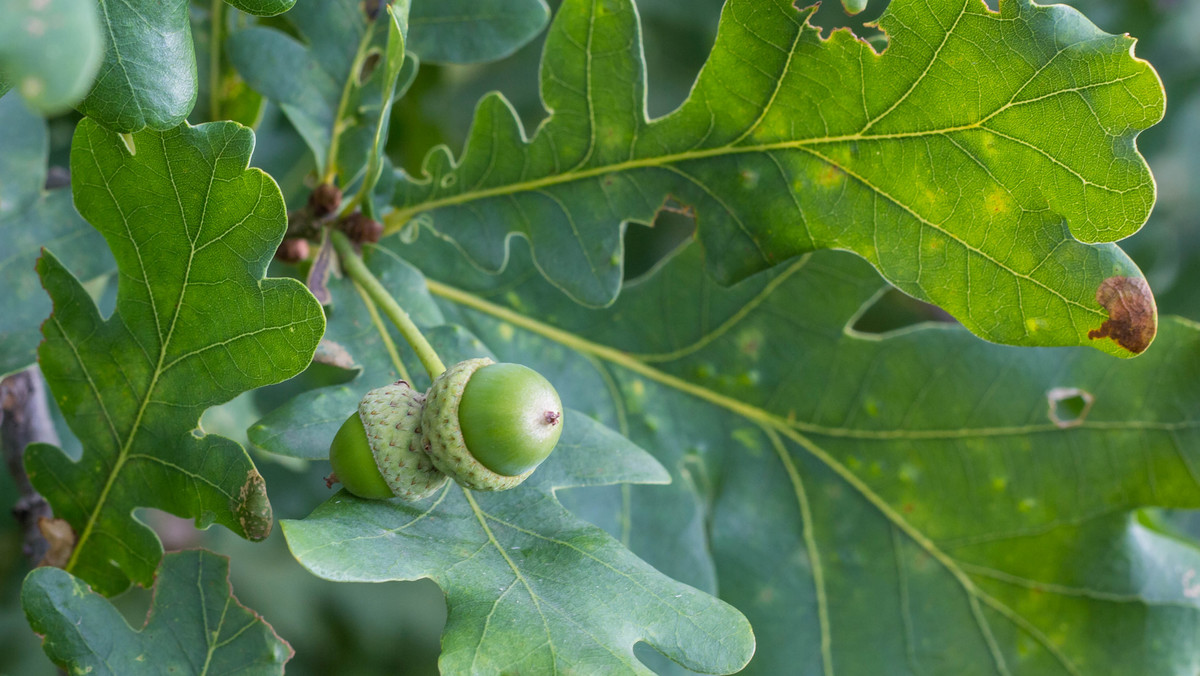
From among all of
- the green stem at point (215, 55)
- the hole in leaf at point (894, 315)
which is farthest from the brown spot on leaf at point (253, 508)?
the hole in leaf at point (894, 315)

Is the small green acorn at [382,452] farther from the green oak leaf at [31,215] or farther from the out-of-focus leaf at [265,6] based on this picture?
the green oak leaf at [31,215]

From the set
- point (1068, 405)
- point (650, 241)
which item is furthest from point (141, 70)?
point (650, 241)

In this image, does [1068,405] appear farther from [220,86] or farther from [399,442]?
[220,86]

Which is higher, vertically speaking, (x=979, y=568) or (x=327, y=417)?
(x=327, y=417)

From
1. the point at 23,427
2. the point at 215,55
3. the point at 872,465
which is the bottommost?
the point at 872,465

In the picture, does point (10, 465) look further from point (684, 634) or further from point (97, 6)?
point (684, 634)

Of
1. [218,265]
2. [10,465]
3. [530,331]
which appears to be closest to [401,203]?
[530,331]

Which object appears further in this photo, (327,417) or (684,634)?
(327,417)
